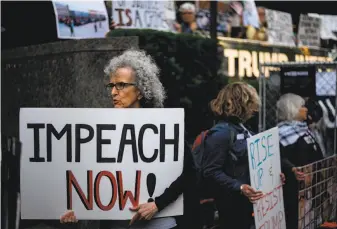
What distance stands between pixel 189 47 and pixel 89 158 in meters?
3.54

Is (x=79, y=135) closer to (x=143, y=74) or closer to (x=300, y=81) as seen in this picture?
(x=143, y=74)

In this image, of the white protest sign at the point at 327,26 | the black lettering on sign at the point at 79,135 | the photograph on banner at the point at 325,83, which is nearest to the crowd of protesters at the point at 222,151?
the black lettering on sign at the point at 79,135

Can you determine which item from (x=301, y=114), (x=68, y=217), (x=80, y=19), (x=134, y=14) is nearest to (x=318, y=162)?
(x=301, y=114)

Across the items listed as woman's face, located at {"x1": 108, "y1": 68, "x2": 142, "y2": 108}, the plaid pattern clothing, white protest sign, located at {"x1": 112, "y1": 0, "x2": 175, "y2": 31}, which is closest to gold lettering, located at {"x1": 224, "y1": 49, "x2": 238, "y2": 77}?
white protest sign, located at {"x1": 112, "y1": 0, "x2": 175, "y2": 31}

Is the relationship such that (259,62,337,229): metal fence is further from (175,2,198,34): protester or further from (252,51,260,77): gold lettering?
(252,51,260,77): gold lettering

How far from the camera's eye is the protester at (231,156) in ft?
12.7

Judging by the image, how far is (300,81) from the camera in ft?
21.8

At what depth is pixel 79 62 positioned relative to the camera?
16.4 feet

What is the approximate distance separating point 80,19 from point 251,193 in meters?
3.83

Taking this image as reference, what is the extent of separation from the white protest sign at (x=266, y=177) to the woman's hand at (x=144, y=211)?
95 cm

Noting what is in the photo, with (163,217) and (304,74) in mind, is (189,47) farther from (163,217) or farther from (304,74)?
(163,217)

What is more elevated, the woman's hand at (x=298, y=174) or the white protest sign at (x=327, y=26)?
the white protest sign at (x=327, y=26)

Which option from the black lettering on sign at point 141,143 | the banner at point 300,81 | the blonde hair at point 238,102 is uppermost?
the banner at point 300,81

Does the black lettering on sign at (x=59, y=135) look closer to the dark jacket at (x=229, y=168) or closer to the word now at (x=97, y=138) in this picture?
the word now at (x=97, y=138)
